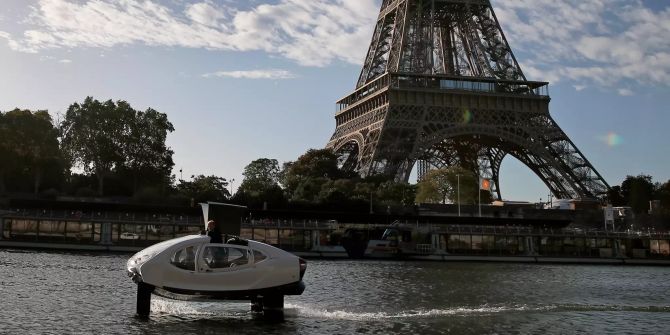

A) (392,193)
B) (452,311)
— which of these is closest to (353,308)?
(452,311)

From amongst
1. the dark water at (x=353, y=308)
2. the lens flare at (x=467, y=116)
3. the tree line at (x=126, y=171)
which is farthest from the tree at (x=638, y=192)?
the dark water at (x=353, y=308)

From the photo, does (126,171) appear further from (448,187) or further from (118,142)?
(448,187)

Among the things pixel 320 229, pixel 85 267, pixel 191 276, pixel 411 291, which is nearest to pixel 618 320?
pixel 411 291

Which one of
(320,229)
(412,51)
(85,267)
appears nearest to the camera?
(85,267)

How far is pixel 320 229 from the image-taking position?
204 feet

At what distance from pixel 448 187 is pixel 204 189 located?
119 feet

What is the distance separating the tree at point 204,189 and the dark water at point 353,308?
177 ft

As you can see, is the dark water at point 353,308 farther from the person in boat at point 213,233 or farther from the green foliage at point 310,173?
the green foliage at point 310,173

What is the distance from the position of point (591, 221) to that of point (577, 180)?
6.58 metres

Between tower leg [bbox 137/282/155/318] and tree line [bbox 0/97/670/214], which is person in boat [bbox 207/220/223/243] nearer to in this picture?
tower leg [bbox 137/282/155/318]

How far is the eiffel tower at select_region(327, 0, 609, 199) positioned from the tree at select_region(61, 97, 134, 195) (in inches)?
1308

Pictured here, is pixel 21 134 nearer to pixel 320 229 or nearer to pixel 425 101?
pixel 320 229

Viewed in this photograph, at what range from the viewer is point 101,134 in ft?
306

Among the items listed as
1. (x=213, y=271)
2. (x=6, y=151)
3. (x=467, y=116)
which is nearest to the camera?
(x=213, y=271)
